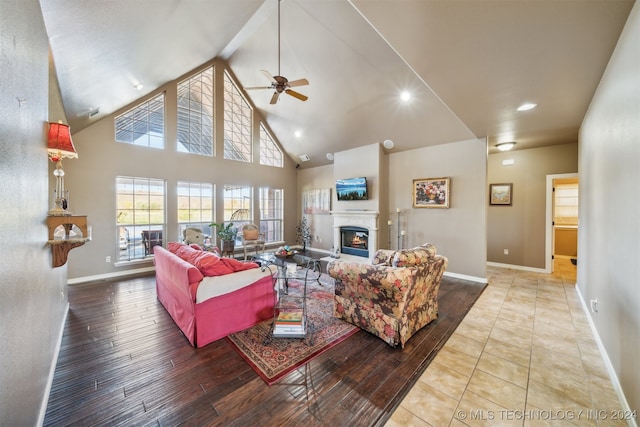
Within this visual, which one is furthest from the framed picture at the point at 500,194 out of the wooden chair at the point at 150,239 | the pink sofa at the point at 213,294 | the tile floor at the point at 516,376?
the wooden chair at the point at 150,239

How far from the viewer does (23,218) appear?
4.29 ft

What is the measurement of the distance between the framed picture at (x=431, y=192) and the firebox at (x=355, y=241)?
4.93ft

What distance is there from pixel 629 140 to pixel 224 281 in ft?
12.1

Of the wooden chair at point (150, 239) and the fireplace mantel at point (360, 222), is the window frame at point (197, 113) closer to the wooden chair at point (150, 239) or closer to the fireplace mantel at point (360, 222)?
the wooden chair at point (150, 239)

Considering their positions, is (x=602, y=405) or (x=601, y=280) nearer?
(x=602, y=405)

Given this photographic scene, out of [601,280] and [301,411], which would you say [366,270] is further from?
[601,280]

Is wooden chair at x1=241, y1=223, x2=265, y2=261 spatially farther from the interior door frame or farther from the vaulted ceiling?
the interior door frame

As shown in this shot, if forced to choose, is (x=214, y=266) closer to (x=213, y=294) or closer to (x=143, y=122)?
(x=213, y=294)

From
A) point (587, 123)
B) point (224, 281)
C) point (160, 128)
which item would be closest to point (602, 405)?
point (224, 281)

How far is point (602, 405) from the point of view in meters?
1.82

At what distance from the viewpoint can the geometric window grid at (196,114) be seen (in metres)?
5.84

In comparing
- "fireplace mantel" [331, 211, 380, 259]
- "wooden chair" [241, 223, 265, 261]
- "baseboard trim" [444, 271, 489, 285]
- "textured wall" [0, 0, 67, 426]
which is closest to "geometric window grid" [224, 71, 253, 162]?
"wooden chair" [241, 223, 265, 261]

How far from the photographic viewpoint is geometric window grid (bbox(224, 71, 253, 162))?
661 cm

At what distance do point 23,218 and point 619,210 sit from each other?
4.16m
